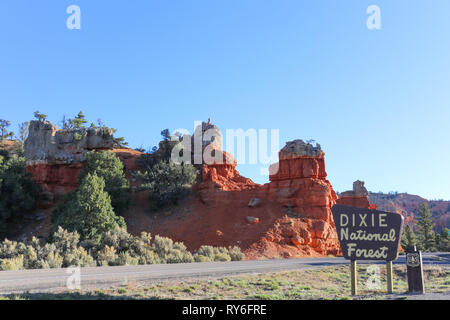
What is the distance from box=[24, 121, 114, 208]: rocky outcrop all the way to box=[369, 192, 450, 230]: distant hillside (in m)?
90.3

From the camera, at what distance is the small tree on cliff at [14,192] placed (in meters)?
36.1

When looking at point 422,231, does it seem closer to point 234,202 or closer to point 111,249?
point 234,202

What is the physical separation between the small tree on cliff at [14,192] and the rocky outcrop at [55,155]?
1881mm

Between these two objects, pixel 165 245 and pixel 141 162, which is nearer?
pixel 165 245

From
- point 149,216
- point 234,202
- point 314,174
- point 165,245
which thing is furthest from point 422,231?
point 165,245

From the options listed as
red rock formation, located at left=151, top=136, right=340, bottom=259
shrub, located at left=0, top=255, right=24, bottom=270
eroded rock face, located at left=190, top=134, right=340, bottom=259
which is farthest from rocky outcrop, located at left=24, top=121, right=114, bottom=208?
shrub, located at left=0, top=255, right=24, bottom=270

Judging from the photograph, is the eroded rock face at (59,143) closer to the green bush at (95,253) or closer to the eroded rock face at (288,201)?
the eroded rock face at (288,201)

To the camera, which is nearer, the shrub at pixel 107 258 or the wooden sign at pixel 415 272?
the wooden sign at pixel 415 272

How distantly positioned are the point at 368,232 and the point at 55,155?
40.0 m

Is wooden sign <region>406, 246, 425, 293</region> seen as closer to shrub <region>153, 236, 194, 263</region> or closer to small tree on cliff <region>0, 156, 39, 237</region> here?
shrub <region>153, 236, 194, 263</region>

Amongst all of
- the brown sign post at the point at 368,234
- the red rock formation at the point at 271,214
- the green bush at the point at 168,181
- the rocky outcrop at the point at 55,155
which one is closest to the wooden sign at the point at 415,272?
the brown sign post at the point at 368,234

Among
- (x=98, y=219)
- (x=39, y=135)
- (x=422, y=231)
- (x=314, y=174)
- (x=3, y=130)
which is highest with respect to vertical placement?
(x=3, y=130)
